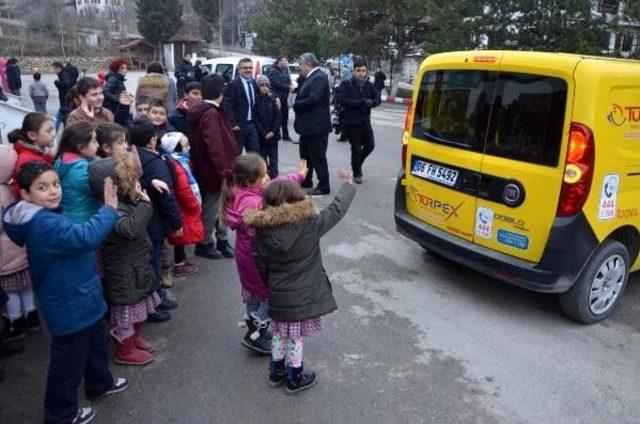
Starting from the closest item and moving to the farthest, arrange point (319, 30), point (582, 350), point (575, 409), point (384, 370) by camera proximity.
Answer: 1. point (575, 409)
2. point (384, 370)
3. point (582, 350)
4. point (319, 30)

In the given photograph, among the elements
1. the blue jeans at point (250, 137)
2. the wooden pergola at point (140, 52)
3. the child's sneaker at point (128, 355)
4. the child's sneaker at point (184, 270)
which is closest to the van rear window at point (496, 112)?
the child's sneaker at point (184, 270)

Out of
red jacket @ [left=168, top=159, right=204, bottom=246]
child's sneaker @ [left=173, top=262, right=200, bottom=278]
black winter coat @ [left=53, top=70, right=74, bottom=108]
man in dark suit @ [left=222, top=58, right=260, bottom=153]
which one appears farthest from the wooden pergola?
red jacket @ [left=168, top=159, right=204, bottom=246]

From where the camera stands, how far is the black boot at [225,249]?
524 cm

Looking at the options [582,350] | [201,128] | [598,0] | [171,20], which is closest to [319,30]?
[598,0]

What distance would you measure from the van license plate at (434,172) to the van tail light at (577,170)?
34.9 inches

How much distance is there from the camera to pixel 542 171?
3.63 metres

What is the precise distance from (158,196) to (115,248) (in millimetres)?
682

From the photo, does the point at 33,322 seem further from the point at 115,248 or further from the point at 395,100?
the point at 395,100

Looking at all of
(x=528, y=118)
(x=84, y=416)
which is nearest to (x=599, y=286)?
(x=528, y=118)

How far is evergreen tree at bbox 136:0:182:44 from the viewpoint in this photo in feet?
183

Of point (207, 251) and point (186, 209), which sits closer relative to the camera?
point (186, 209)

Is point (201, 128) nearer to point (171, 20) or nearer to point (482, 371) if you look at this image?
point (482, 371)

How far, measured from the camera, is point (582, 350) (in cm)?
368

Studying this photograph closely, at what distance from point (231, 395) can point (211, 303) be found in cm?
124
